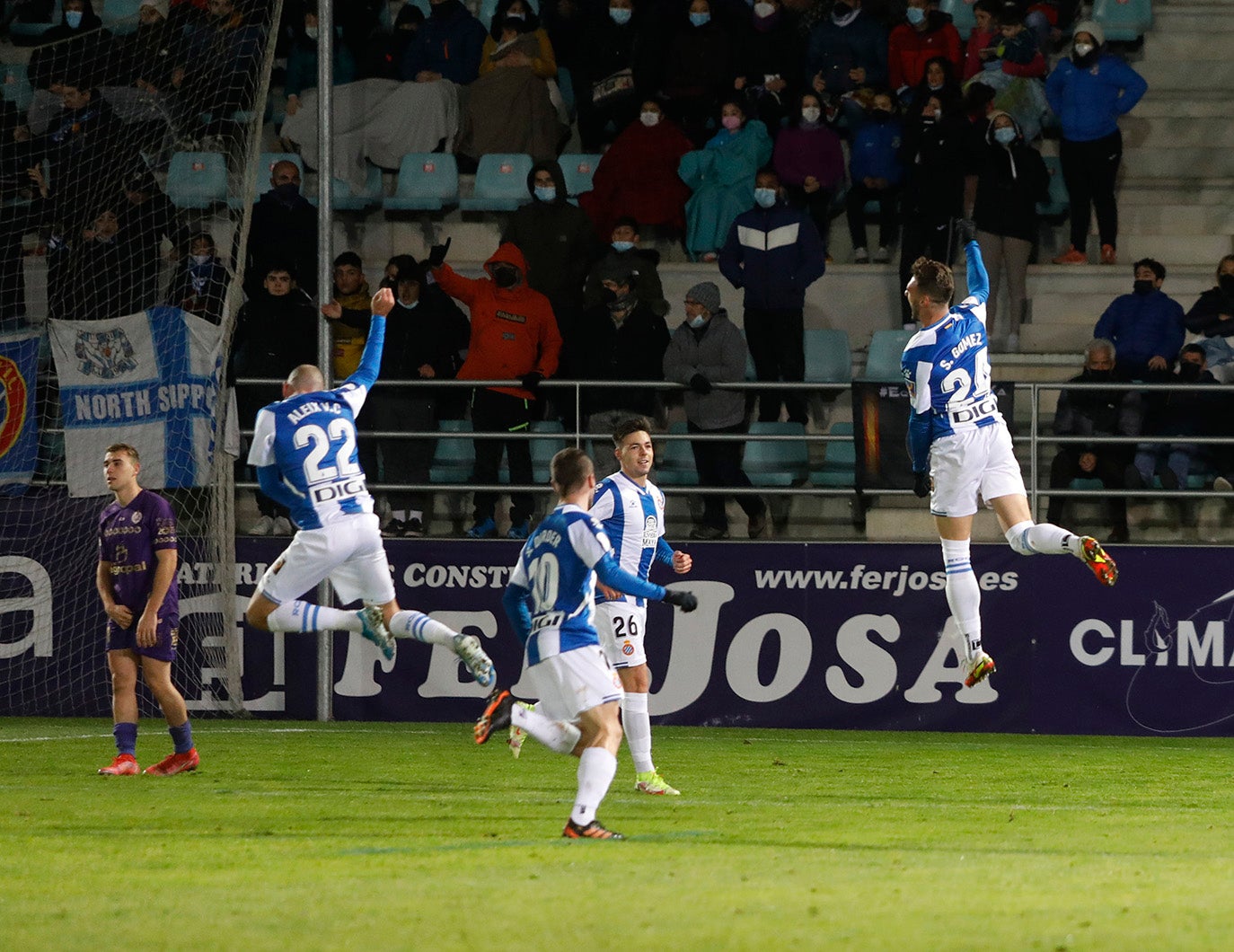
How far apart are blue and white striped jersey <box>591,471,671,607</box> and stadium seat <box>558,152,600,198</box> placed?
8.55 meters

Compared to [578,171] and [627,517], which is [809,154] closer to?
[578,171]

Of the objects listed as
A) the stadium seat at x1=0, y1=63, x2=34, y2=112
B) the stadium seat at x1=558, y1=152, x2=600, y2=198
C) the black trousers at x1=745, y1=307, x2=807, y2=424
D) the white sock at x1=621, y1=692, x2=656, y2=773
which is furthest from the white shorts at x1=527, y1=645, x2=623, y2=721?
the stadium seat at x1=0, y1=63, x2=34, y2=112

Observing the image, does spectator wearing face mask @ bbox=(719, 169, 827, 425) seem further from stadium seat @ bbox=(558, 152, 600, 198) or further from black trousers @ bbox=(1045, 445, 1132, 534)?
stadium seat @ bbox=(558, 152, 600, 198)

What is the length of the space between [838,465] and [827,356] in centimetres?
147

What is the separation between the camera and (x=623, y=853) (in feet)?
24.6

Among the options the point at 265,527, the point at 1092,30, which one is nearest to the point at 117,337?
the point at 265,527

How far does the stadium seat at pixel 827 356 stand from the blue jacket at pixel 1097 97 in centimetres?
308

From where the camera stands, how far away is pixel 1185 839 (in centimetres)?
826

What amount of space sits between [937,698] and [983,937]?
9979 mm

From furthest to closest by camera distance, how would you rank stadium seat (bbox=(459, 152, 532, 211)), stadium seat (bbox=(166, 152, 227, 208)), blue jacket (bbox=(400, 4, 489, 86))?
blue jacket (bbox=(400, 4, 489, 86)), stadium seat (bbox=(459, 152, 532, 211)), stadium seat (bbox=(166, 152, 227, 208))

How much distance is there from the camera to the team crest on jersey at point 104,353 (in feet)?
51.5

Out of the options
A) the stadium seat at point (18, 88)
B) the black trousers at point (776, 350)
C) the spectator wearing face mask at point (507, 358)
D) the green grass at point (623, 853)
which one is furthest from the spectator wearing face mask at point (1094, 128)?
the stadium seat at point (18, 88)

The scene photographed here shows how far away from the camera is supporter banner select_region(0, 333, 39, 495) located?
16.0 metres

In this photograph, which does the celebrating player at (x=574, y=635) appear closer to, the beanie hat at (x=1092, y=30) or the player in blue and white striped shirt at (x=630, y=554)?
the player in blue and white striped shirt at (x=630, y=554)
